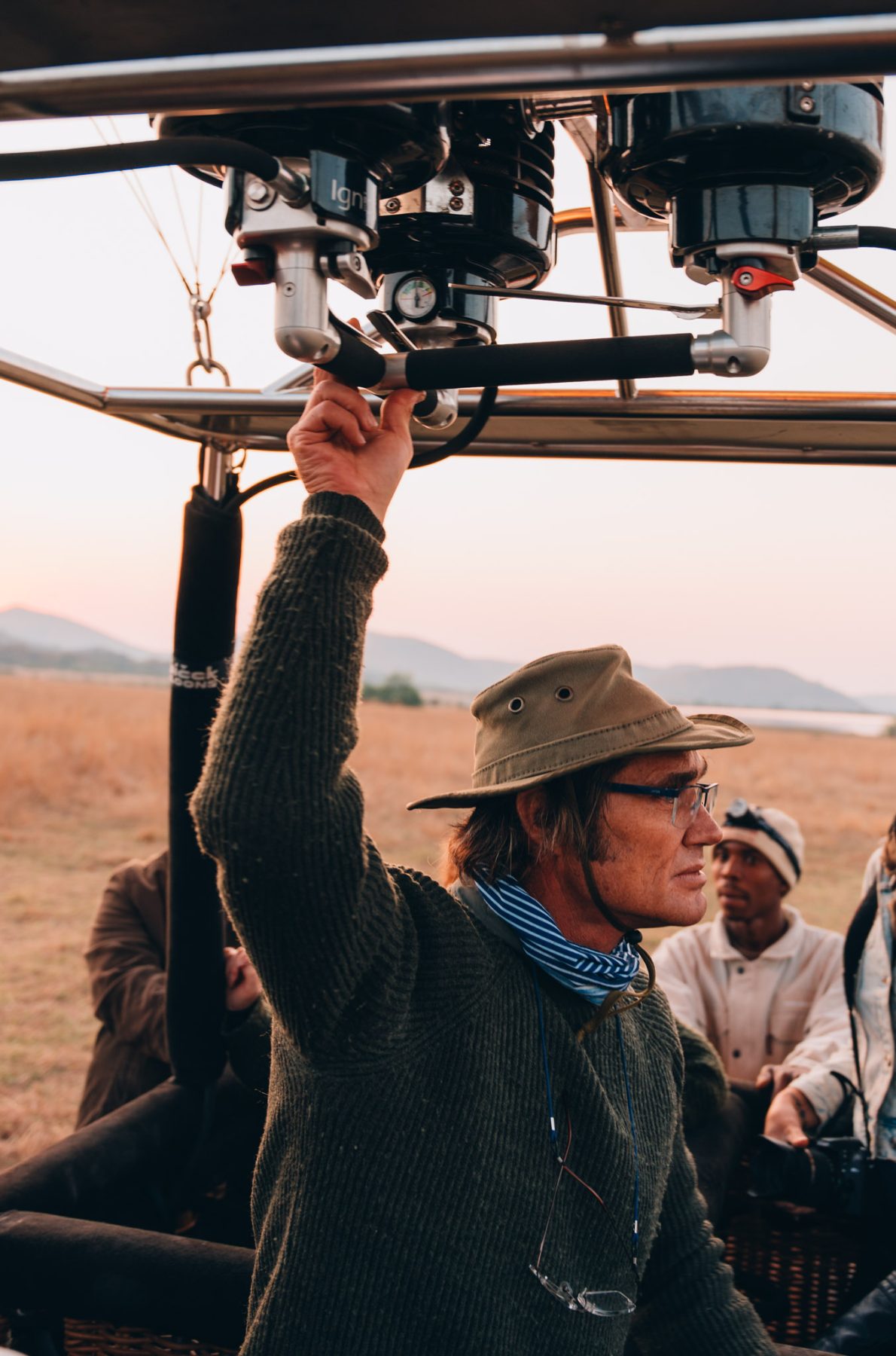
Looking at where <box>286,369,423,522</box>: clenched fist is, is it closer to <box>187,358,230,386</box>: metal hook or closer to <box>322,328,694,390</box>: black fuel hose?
<box>322,328,694,390</box>: black fuel hose

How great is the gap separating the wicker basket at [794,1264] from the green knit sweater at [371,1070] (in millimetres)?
954

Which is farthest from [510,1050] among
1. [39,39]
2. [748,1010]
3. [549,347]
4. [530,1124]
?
[748,1010]

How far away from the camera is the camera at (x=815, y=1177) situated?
7.23ft

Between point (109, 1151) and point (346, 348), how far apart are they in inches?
53.0

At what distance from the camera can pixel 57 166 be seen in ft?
2.45

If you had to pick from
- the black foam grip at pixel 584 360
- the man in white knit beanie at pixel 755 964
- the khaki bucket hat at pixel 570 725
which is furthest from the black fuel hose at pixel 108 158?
the man in white knit beanie at pixel 755 964

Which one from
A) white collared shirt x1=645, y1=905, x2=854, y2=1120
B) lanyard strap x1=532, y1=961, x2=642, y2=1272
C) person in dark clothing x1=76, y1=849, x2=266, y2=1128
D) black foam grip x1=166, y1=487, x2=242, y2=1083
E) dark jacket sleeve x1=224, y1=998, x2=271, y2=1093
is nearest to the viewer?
lanyard strap x1=532, y1=961, x2=642, y2=1272

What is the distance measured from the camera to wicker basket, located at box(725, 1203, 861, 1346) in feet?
7.32

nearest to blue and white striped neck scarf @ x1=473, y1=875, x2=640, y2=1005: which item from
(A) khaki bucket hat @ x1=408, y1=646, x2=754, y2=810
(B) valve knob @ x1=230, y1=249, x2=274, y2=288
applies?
(A) khaki bucket hat @ x1=408, y1=646, x2=754, y2=810

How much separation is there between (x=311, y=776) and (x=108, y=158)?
0.49m

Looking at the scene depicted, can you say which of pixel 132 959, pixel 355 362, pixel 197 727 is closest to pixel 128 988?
pixel 132 959

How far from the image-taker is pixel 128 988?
2838mm

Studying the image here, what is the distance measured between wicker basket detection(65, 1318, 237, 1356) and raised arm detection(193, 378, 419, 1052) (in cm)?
65

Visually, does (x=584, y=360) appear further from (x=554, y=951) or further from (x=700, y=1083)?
(x=700, y=1083)
